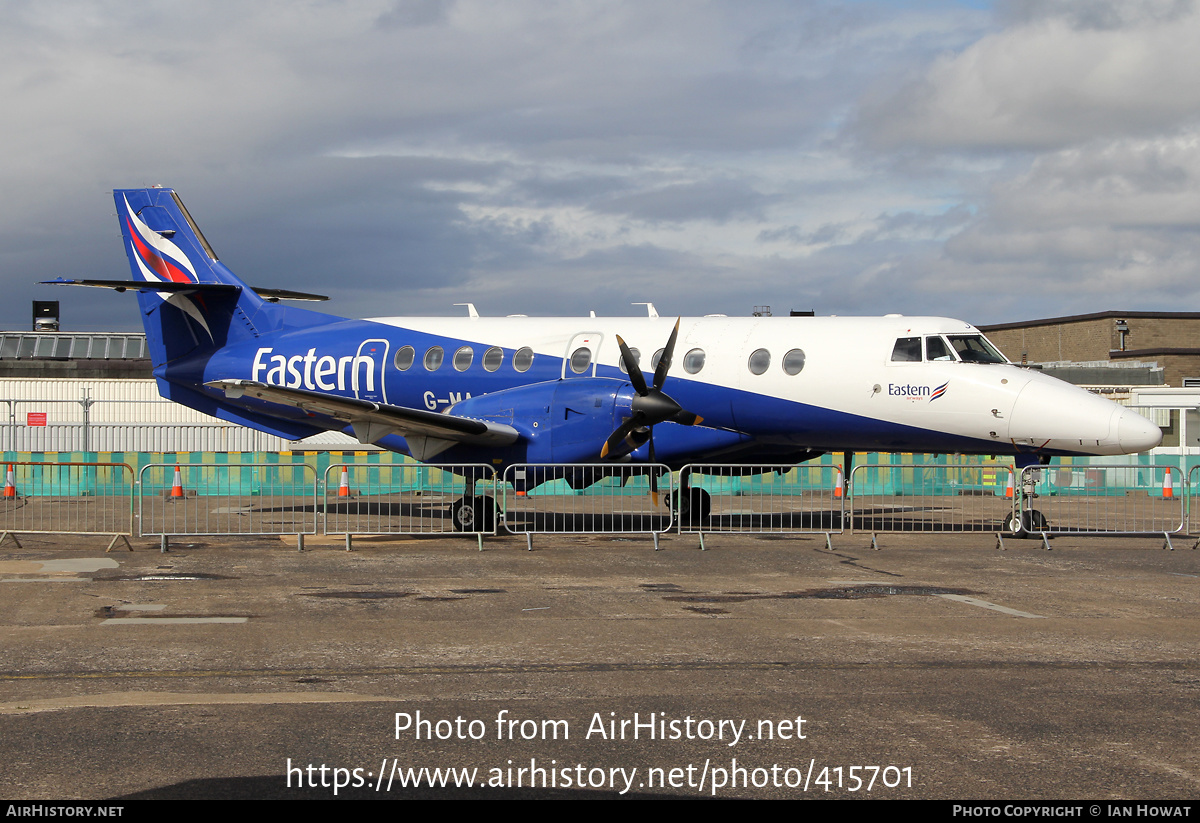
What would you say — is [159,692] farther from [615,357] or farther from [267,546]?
[615,357]

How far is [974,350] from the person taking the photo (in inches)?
642

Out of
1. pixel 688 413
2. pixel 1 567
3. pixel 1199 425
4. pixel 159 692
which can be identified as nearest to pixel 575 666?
pixel 159 692

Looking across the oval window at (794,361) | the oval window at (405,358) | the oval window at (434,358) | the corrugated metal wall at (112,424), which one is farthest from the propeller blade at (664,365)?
the corrugated metal wall at (112,424)

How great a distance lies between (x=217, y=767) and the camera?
4.99m

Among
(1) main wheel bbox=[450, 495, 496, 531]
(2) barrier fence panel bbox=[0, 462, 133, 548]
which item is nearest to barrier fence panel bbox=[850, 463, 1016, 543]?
(1) main wheel bbox=[450, 495, 496, 531]

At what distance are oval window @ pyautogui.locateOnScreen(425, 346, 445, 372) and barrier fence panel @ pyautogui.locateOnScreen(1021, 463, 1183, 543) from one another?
991 centimetres

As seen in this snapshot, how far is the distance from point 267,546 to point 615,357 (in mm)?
6554

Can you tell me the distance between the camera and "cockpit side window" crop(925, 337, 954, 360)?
16266mm

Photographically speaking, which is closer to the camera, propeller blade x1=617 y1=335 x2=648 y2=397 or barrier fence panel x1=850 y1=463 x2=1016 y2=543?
propeller blade x1=617 y1=335 x2=648 y2=397

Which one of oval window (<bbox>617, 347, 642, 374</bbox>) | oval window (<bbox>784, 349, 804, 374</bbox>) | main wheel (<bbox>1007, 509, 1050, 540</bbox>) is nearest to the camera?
main wheel (<bbox>1007, 509, 1050, 540</bbox>)

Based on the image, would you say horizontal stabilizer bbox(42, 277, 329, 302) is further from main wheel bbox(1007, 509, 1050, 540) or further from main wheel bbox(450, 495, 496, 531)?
main wheel bbox(1007, 509, 1050, 540)

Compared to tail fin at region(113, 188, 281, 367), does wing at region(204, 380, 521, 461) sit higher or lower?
lower

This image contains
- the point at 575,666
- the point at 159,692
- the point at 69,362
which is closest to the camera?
the point at 159,692

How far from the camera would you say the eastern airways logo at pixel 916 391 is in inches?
631
